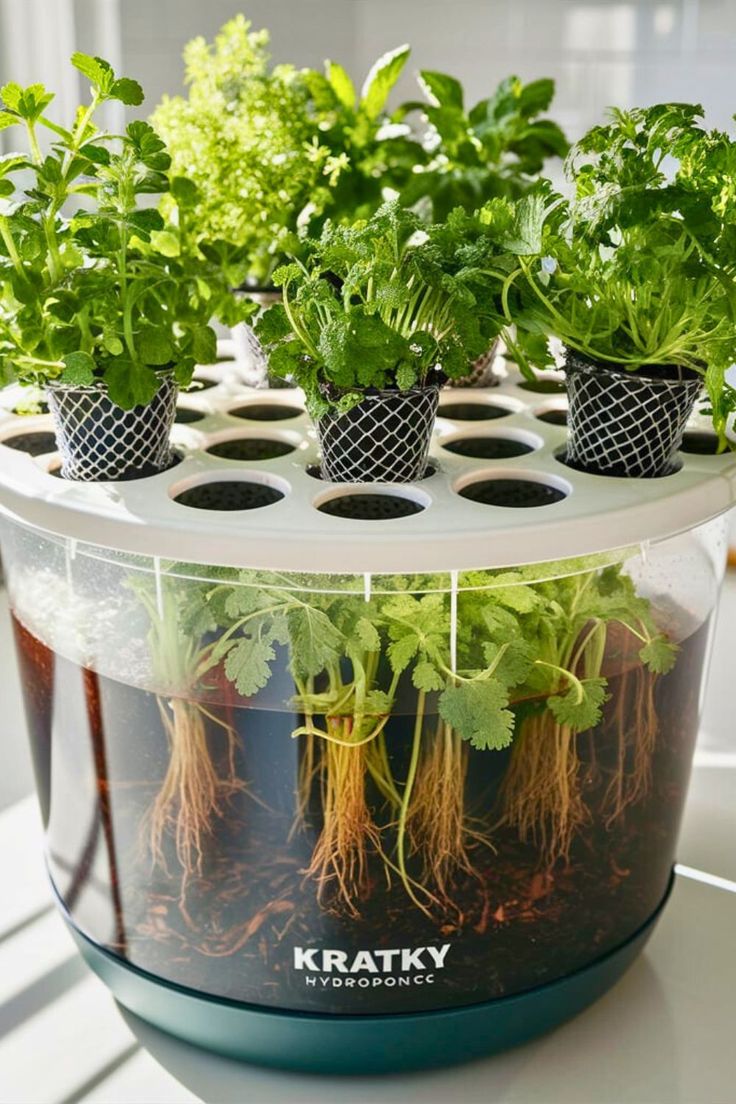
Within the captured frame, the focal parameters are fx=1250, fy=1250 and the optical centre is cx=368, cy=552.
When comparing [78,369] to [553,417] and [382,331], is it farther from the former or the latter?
[553,417]

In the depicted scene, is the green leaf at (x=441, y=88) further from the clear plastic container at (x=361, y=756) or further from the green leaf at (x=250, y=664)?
the green leaf at (x=250, y=664)

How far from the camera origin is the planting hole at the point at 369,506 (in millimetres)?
985

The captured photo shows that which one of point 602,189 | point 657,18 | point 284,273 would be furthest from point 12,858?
point 657,18

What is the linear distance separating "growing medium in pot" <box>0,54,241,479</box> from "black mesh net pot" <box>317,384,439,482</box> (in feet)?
0.47

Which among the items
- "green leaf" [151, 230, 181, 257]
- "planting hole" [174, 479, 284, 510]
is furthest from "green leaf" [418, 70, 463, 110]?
"planting hole" [174, 479, 284, 510]

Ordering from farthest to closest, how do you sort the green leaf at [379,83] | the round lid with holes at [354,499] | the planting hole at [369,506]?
the green leaf at [379,83]
the planting hole at [369,506]
the round lid with holes at [354,499]

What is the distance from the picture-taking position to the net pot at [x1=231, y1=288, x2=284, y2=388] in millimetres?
1279

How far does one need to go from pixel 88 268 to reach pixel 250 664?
1.20 ft

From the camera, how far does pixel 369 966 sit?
3.31 ft

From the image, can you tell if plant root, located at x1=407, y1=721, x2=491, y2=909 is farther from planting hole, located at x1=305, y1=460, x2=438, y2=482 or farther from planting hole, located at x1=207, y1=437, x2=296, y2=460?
planting hole, located at x1=207, y1=437, x2=296, y2=460

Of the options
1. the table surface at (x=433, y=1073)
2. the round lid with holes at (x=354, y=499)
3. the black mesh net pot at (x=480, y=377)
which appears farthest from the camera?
the black mesh net pot at (x=480, y=377)

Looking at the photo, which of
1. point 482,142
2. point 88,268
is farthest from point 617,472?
point 482,142

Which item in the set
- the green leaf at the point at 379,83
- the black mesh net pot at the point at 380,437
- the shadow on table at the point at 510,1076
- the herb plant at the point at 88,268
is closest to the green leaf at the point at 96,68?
the herb plant at the point at 88,268

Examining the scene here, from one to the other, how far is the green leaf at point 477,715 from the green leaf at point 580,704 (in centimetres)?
6
